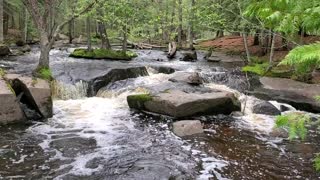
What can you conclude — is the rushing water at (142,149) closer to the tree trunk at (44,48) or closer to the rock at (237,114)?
the rock at (237,114)

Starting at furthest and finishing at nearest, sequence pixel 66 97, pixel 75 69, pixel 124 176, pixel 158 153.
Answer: pixel 75 69, pixel 66 97, pixel 158 153, pixel 124 176

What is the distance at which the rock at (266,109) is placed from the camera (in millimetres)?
11590

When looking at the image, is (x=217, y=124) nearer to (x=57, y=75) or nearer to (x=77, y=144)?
(x=77, y=144)

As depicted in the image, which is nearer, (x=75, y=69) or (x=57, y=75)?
(x=57, y=75)

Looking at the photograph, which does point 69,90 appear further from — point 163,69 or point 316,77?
point 316,77

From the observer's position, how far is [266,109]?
11.7m

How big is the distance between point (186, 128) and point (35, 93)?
447 cm

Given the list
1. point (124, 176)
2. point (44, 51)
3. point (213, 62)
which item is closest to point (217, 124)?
point (124, 176)

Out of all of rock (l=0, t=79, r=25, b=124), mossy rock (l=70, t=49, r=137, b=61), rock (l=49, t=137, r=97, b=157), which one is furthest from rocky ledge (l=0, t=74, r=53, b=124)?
mossy rock (l=70, t=49, r=137, b=61)

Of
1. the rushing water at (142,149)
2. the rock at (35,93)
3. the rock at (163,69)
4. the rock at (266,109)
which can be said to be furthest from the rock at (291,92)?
the rock at (35,93)

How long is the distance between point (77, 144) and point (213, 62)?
647 inches

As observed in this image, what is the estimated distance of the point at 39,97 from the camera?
400 inches

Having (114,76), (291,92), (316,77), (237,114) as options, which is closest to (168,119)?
(237,114)

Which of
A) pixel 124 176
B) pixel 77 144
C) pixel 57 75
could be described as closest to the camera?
pixel 124 176
